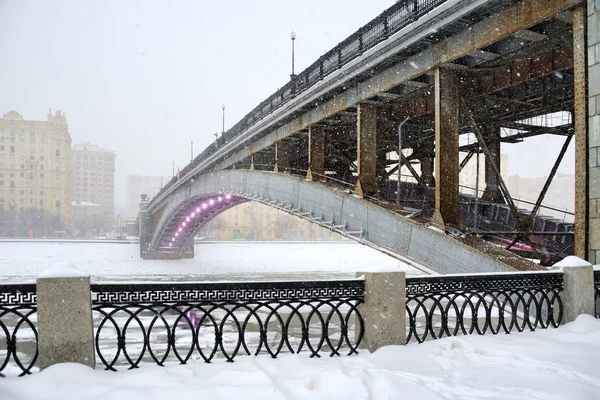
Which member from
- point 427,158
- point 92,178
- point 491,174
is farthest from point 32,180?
point 491,174

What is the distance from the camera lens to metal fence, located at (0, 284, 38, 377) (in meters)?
5.32

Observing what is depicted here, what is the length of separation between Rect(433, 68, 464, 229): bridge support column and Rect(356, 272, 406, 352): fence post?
5.25 metres

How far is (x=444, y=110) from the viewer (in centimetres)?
1143

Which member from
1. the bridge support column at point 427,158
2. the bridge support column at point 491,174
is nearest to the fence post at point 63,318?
the bridge support column at point 491,174

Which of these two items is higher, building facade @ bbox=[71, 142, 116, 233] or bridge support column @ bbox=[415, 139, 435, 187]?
building facade @ bbox=[71, 142, 116, 233]

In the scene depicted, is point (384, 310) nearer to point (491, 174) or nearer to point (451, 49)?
point (451, 49)

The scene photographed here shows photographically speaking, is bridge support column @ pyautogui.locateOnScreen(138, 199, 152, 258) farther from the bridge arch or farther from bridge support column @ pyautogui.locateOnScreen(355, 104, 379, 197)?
bridge support column @ pyautogui.locateOnScreen(355, 104, 379, 197)

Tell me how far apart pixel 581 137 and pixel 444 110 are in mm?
3389

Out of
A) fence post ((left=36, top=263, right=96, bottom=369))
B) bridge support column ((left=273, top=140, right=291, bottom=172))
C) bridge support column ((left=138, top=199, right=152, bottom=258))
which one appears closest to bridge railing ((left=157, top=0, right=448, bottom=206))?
bridge support column ((left=273, top=140, right=291, bottom=172))

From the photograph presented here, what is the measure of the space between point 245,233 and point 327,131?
9823 cm

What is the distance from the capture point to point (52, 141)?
111 metres

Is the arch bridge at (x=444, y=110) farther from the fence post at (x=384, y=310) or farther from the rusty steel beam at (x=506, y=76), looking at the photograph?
the fence post at (x=384, y=310)

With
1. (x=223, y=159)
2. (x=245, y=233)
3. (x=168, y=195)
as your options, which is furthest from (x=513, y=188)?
(x=223, y=159)

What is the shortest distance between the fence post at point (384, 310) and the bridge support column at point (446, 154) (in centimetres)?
525
